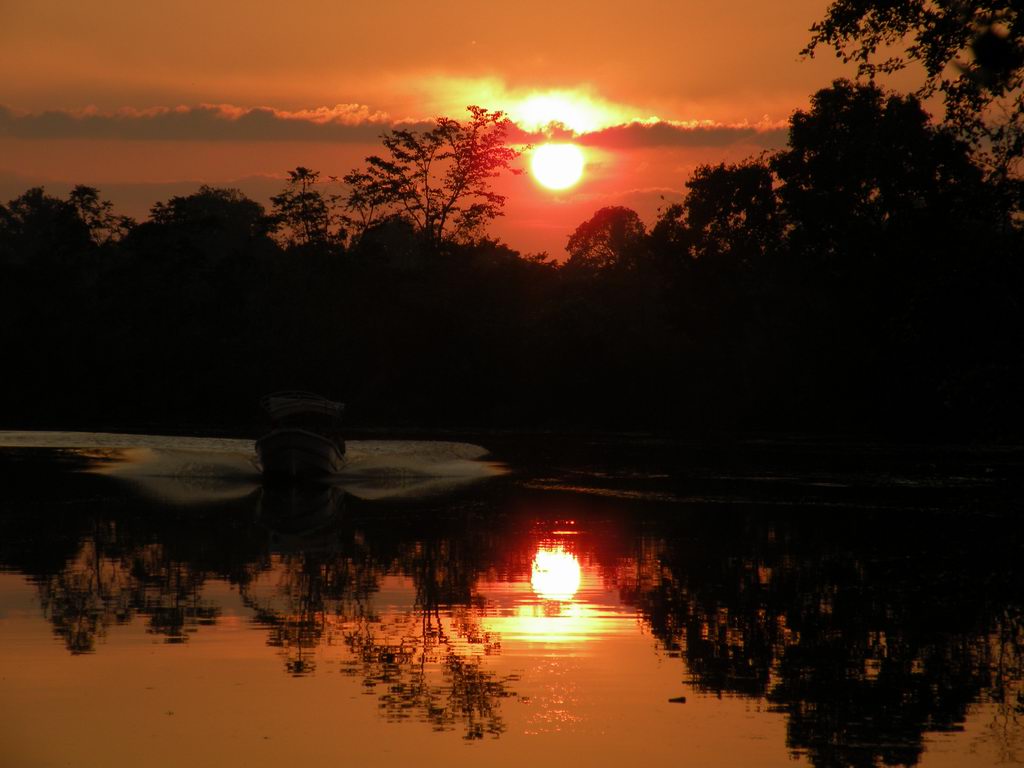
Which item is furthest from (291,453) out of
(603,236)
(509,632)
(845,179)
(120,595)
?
(603,236)

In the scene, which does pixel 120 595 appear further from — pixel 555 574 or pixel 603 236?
pixel 603 236

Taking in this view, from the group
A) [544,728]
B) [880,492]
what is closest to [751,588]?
[544,728]

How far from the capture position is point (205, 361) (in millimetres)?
96562

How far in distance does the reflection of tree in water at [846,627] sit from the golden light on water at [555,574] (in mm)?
920

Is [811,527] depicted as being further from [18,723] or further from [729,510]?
[18,723]

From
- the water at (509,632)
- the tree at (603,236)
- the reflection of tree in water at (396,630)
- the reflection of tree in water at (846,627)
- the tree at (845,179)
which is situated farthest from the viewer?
the tree at (603,236)

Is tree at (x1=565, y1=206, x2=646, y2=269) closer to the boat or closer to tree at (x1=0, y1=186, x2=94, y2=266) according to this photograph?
tree at (x1=0, y1=186, x2=94, y2=266)

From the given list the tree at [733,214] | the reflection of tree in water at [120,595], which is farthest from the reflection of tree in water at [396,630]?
the tree at [733,214]

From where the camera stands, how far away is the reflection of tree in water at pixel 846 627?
43.7ft

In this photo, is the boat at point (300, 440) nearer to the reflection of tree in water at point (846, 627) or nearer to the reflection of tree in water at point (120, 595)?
the reflection of tree in water at point (846, 627)

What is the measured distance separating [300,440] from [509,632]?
2694 cm

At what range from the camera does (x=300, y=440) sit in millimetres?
43375

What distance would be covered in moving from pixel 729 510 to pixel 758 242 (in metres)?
50.6

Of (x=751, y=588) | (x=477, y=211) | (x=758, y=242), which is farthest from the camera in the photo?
(x=477, y=211)
